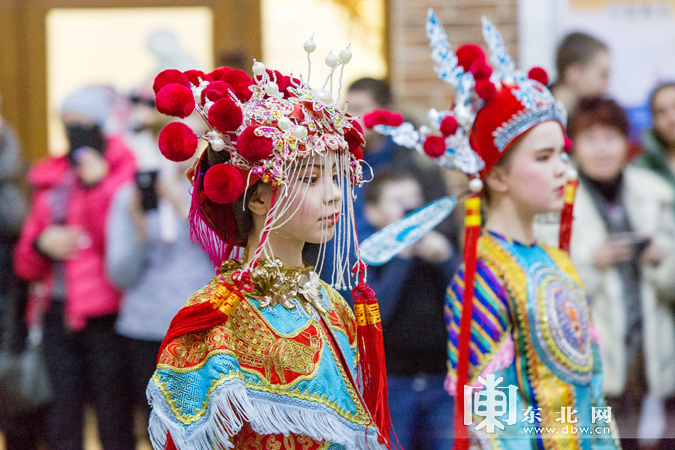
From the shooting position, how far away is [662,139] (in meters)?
3.99

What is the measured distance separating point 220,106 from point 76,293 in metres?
2.20

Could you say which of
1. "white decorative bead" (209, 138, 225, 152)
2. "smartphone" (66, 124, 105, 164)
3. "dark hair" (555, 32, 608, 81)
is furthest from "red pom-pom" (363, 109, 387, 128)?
"dark hair" (555, 32, 608, 81)

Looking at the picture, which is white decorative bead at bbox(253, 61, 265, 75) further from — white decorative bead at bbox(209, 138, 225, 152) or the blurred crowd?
the blurred crowd

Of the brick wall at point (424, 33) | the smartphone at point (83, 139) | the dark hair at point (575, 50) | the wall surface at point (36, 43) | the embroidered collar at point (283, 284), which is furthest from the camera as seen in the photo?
the wall surface at point (36, 43)

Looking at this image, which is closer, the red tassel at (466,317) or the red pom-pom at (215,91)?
the red pom-pom at (215,91)

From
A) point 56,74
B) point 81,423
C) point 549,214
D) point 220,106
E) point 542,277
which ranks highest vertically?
point 56,74

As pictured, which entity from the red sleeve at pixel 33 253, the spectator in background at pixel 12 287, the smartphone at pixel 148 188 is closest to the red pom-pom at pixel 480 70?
the smartphone at pixel 148 188

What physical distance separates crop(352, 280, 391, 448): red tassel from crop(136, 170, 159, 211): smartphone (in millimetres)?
1776

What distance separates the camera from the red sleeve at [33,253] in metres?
3.77

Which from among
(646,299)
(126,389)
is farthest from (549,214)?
(126,389)

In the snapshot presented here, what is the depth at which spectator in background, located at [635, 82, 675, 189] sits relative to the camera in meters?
3.93

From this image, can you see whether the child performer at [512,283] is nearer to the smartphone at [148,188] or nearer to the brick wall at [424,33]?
the smartphone at [148,188]

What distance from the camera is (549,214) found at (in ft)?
9.43

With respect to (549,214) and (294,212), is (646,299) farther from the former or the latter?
(294,212)
